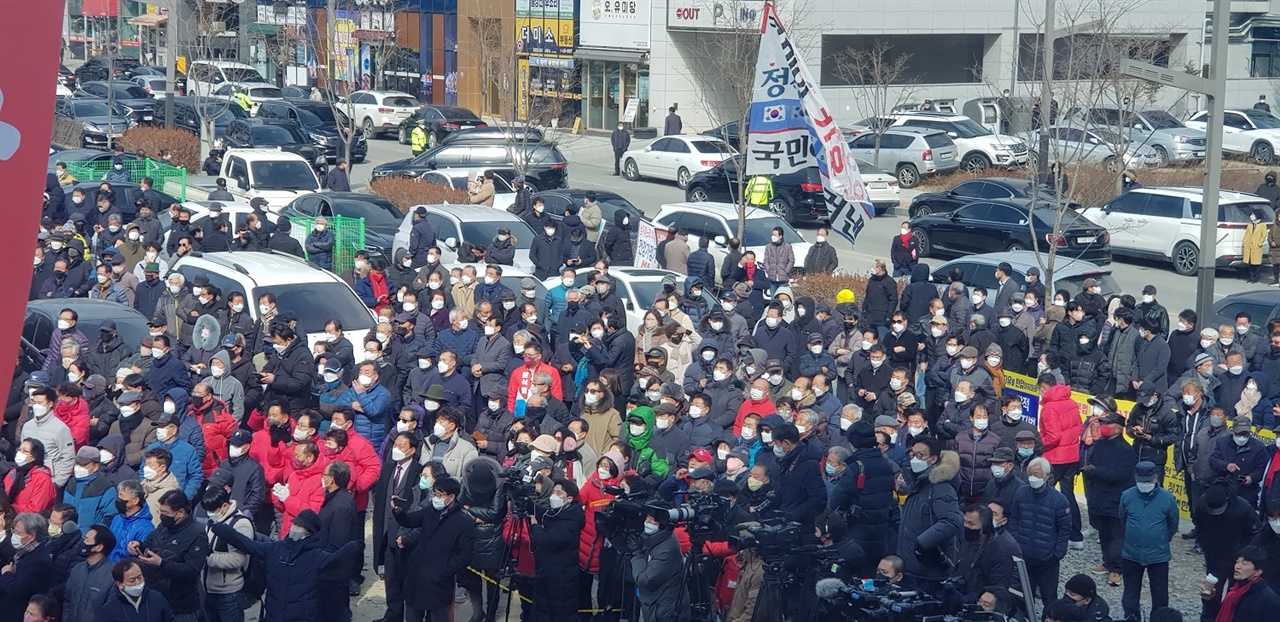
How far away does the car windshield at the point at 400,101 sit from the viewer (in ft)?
157

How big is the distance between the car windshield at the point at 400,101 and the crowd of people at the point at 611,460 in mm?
32306

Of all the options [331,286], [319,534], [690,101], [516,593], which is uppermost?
[690,101]

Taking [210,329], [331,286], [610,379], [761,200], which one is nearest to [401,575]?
[610,379]

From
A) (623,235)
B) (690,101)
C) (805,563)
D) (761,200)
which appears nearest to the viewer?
(805,563)

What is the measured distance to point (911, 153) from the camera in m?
36.4

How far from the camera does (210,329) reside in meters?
14.5

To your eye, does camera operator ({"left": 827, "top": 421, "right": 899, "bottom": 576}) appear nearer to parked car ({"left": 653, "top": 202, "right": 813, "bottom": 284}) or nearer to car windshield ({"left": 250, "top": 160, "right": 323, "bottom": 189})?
Result: parked car ({"left": 653, "top": 202, "right": 813, "bottom": 284})

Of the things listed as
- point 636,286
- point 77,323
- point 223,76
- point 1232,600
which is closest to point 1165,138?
point 636,286

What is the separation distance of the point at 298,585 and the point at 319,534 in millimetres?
409

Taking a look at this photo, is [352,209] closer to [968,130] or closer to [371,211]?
[371,211]

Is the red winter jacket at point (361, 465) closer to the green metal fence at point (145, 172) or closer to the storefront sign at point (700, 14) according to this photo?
the green metal fence at point (145, 172)

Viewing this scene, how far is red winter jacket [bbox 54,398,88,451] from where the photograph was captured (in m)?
11.5

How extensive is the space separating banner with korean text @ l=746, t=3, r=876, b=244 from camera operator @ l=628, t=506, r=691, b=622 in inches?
251

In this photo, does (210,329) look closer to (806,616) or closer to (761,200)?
(806,616)
